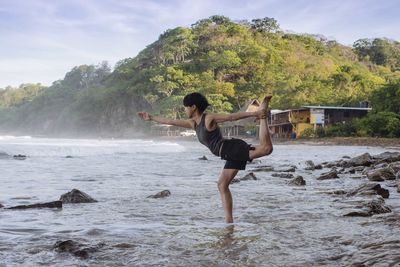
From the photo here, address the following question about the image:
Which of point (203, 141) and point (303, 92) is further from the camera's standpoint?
point (303, 92)

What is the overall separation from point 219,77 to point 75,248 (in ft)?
237

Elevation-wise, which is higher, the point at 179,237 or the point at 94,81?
the point at 94,81

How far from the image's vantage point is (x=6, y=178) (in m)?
10.0

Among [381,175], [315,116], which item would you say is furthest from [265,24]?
[381,175]

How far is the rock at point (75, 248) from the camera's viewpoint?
3387mm

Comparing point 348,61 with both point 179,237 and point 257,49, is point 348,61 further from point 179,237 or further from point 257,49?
point 179,237

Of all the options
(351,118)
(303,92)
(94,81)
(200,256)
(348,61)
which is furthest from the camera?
(94,81)

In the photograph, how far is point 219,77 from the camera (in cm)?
7481

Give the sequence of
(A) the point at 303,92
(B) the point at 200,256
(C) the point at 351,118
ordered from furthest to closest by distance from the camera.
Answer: (A) the point at 303,92, (C) the point at 351,118, (B) the point at 200,256

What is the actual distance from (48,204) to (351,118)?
42464mm

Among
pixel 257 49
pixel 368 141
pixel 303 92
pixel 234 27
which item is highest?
pixel 234 27

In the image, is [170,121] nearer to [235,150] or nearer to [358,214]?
[235,150]

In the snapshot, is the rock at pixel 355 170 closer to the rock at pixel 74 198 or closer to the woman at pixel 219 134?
the rock at pixel 74 198

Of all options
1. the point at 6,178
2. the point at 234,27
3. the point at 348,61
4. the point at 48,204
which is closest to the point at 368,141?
the point at 6,178
